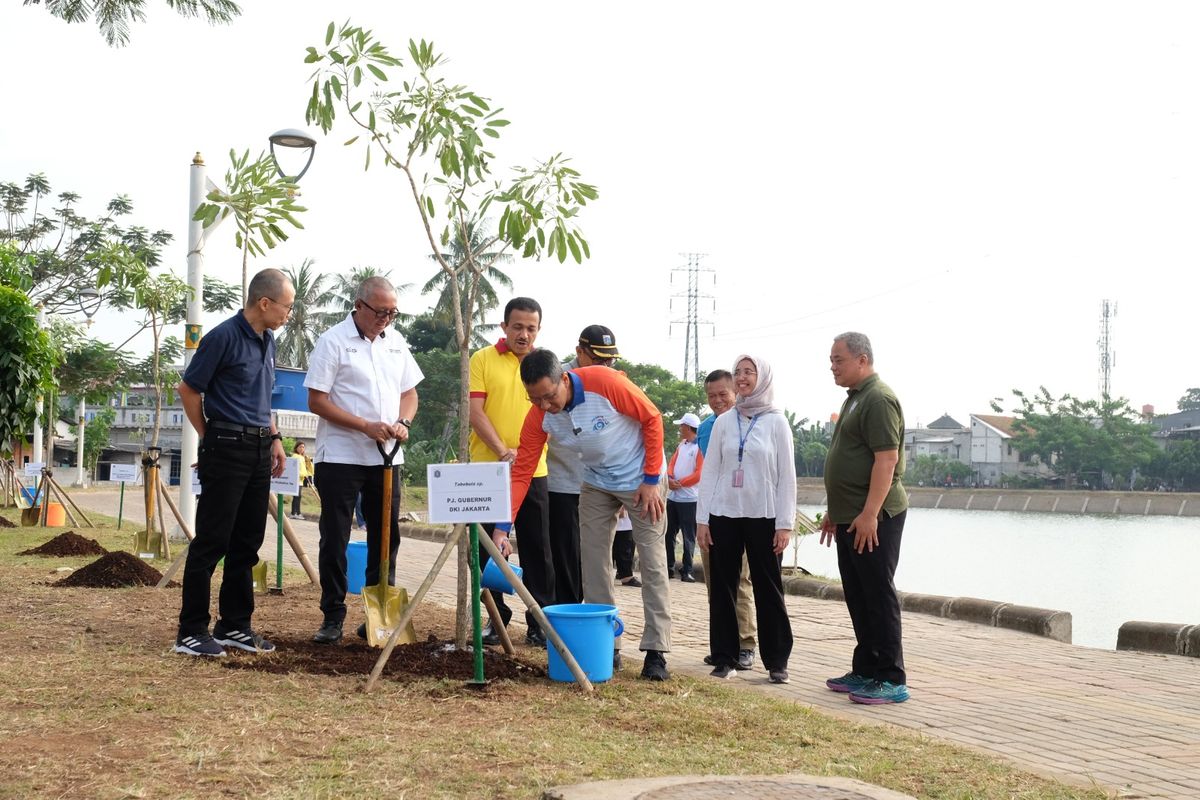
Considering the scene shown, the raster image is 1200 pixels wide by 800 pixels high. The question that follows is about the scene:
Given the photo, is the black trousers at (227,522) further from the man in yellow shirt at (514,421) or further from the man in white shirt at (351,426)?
the man in yellow shirt at (514,421)

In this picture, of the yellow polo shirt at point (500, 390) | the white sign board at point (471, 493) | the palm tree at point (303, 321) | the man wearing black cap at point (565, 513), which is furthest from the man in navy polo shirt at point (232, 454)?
the palm tree at point (303, 321)

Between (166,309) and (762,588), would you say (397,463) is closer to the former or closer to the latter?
(762,588)

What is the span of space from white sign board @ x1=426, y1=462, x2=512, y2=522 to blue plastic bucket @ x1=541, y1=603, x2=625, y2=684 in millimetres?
662

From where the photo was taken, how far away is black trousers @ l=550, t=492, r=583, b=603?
6.64 m

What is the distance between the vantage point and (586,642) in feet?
18.5

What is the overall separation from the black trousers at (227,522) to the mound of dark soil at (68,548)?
6605 millimetres

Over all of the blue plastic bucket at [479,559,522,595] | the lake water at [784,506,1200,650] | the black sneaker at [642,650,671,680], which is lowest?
the lake water at [784,506,1200,650]

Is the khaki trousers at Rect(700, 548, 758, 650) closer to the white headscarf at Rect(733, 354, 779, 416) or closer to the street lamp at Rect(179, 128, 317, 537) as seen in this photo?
the white headscarf at Rect(733, 354, 779, 416)

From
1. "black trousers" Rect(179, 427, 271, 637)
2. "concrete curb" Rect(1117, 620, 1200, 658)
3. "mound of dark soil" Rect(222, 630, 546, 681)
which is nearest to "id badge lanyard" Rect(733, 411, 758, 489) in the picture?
"mound of dark soil" Rect(222, 630, 546, 681)

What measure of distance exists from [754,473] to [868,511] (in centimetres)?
78

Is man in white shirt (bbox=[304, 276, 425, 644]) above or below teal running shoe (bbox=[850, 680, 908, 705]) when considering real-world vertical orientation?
above

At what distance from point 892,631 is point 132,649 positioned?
3987mm

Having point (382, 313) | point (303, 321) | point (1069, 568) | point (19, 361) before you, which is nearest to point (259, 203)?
point (382, 313)

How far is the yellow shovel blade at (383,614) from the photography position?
6.16m
